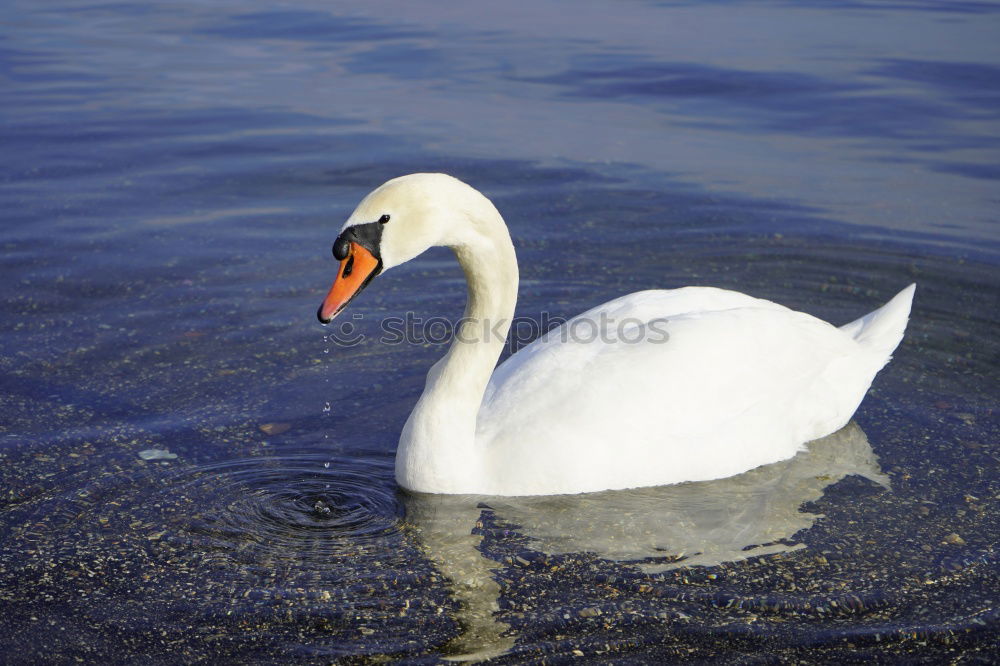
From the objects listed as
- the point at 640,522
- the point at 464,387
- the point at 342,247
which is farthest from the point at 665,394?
the point at 342,247

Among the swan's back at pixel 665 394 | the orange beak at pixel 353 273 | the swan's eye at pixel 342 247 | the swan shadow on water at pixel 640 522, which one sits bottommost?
the swan shadow on water at pixel 640 522

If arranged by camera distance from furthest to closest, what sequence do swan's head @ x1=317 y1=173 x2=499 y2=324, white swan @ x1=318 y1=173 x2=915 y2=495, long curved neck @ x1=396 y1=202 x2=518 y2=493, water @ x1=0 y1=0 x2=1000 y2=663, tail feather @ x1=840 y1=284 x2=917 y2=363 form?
1. tail feather @ x1=840 y1=284 x2=917 y2=363
2. long curved neck @ x1=396 y1=202 x2=518 y2=493
3. white swan @ x1=318 y1=173 x2=915 y2=495
4. swan's head @ x1=317 y1=173 x2=499 y2=324
5. water @ x1=0 y1=0 x2=1000 y2=663

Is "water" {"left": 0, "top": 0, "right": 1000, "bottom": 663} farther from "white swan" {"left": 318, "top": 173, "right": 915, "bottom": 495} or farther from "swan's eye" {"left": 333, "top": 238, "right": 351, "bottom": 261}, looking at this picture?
"swan's eye" {"left": 333, "top": 238, "right": 351, "bottom": 261}

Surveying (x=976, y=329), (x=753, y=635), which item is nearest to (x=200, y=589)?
(x=753, y=635)

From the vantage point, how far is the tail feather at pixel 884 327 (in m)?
7.07

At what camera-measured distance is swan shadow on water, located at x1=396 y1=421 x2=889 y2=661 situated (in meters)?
5.29

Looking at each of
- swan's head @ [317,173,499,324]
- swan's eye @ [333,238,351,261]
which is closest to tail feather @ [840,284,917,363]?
swan's head @ [317,173,499,324]

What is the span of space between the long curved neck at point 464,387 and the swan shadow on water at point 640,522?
0.51ft

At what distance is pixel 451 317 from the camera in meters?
8.25

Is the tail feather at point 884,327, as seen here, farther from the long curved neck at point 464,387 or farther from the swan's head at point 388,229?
the swan's head at point 388,229

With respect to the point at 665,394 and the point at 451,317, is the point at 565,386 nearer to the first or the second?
the point at 665,394

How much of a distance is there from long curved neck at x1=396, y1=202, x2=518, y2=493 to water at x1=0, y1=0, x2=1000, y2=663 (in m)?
0.18

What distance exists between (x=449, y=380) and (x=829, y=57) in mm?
12157

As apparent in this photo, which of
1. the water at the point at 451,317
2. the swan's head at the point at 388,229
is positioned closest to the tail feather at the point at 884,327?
the water at the point at 451,317
